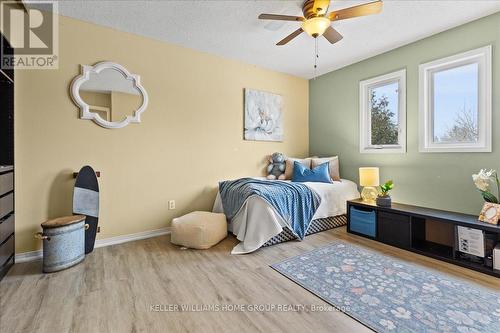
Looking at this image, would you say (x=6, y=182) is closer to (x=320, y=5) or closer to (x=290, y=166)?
(x=320, y=5)

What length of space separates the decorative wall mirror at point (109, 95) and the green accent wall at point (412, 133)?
3.09 metres

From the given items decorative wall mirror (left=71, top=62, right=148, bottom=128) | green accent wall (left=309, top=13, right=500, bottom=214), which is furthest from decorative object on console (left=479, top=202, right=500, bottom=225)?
decorative wall mirror (left=71, top=62, right=148, bottom=128)

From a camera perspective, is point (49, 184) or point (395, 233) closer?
point (49, 184)

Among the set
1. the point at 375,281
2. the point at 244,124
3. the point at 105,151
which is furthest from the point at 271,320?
the point at 244,124

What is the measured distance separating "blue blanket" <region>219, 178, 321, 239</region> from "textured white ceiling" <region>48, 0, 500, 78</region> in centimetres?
189

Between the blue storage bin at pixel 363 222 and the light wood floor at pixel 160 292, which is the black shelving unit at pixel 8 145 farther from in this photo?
the blue storage bin at pixel 363 222

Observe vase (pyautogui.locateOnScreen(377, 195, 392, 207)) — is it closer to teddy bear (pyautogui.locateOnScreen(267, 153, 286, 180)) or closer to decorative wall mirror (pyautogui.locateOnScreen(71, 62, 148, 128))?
teddy bear (pyautogui.locateOnScreen(267, 153, 286, 180))

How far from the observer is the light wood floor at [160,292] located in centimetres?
145

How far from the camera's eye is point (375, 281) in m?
1.93

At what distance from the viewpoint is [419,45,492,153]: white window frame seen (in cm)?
246

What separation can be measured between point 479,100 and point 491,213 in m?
1.25

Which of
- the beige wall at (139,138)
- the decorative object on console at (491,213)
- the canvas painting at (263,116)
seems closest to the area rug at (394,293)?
the decorative object on console at (491,213)

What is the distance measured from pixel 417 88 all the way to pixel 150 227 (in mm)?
3930

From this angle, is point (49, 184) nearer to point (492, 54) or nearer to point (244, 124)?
point (244, 124)
